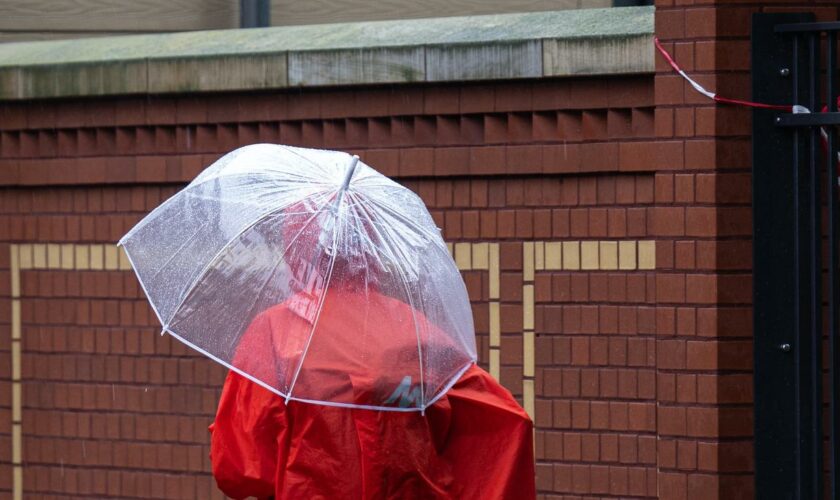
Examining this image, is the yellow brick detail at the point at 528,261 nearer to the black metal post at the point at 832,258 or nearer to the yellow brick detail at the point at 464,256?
the yellow brick detail at the point at 464,256

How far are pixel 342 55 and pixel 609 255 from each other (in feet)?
4.61

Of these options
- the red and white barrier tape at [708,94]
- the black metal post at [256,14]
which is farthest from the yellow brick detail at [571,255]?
the black metal post at [256,14]

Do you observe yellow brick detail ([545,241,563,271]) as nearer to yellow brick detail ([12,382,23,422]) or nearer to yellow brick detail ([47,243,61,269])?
yellow brick detail ([47,243,61,269])

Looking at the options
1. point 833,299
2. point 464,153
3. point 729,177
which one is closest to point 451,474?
point 833,299

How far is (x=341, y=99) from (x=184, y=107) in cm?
77

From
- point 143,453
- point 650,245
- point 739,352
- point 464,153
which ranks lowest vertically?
point 143,453

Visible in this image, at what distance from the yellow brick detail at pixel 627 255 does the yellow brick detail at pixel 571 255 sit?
177 millimetres

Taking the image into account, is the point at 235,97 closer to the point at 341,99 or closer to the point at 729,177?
the point at 341,99

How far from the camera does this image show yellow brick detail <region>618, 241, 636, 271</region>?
5785 millimetres

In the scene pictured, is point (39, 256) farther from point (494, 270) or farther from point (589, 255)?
point (589, 255)

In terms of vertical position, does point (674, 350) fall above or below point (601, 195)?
below

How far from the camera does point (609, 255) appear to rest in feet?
19.1

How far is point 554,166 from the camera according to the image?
589cm

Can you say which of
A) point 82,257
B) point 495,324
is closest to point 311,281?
point 495,324
